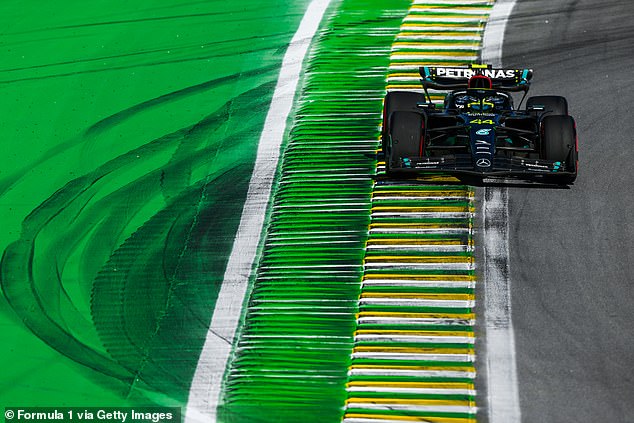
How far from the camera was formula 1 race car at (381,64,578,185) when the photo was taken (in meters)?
14.3

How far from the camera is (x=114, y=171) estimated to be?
16.5m

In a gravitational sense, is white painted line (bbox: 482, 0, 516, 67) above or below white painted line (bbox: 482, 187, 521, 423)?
above

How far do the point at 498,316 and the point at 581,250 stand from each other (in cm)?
198

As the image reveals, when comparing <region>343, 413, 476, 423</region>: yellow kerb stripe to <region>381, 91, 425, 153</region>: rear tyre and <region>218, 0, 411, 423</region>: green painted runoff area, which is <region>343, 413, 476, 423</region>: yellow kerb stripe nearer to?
<region>218, 0, 411, 423</region>: green painted runoff area

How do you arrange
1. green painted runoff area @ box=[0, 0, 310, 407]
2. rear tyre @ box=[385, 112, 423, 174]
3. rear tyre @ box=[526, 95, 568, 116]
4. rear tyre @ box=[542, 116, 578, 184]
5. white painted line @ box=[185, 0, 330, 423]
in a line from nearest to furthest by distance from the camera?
white painted line @ box=[185, 0, 330, 423], green painted runoff area @ box=[0, 0, 310, 407], rear tyre @ box=[542, 116, 578, 184], rear tyre @ box=[385, 112, 423, 174], rear tyre @ box=[526, 95, 568, 116]

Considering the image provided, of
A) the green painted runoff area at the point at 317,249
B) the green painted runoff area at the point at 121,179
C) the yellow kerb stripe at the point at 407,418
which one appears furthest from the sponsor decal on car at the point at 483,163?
the yellow kerb stripe at the point at 407,418

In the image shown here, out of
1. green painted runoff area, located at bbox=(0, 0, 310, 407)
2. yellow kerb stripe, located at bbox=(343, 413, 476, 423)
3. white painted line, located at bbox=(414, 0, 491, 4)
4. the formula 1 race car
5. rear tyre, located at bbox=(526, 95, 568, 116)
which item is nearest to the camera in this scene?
yellow kerb stripe, located at bbox=(343, 413, 476, 423)

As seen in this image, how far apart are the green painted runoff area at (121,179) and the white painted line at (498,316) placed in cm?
378

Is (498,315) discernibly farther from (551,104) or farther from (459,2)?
(459,2)

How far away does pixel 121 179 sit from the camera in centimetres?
1628

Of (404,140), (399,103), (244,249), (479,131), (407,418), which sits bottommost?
(407,418)

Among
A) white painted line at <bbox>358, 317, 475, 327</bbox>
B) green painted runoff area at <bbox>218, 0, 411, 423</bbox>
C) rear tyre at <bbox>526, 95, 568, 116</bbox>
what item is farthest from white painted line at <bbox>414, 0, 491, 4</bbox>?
white painted line at <bbox>358, 317, 475, 327</bbox>

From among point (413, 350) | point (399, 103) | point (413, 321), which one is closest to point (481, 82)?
point (399, 103)

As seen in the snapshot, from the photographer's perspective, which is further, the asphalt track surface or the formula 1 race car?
the formula 1 race car
